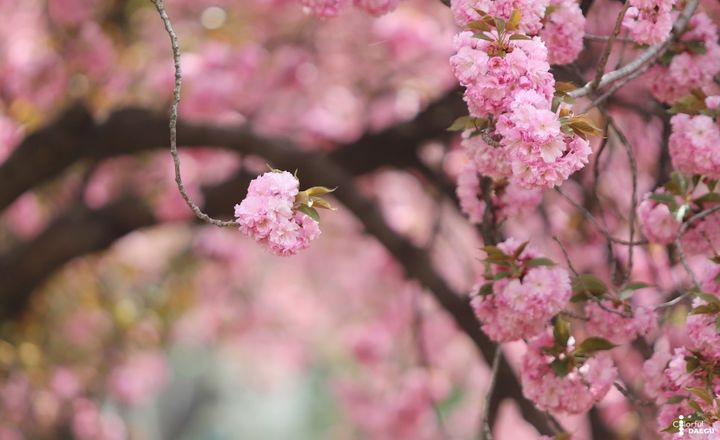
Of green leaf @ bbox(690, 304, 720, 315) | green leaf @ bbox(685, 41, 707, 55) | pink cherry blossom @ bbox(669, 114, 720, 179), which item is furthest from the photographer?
green leaf @ bbox(685, 41, 707, 55)

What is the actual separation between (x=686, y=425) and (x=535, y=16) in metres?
0.68

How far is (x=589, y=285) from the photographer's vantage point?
6.03 ft

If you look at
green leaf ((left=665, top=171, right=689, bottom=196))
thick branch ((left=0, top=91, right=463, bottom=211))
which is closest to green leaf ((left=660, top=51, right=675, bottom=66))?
green leaf ((left=665, top=171, right=689, bottom=196))

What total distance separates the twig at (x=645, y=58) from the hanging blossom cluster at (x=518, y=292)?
305mm

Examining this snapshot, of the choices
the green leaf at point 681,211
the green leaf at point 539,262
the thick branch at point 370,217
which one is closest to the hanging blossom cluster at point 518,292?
the green leaf at point 539,262

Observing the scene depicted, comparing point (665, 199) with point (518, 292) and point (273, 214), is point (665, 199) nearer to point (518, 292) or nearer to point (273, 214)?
point (518, 292)

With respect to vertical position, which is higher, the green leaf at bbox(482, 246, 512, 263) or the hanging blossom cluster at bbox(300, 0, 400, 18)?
the hanging blossom cluster at bbox(300, 0, 400, 18)

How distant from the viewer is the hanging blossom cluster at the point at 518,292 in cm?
173

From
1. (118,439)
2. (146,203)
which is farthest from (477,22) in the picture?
(118,439)

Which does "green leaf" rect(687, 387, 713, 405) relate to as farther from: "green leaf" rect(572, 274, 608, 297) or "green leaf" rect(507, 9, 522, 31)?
"green leaf" rect(507, 9, 522, 31)

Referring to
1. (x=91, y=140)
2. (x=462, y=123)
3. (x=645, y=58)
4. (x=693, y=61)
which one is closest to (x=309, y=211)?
(x=462, y=123)

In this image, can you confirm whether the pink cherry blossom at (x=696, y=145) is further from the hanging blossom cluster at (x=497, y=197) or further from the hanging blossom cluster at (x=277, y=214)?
the hanging blossom cluster at (x=277, y=214)

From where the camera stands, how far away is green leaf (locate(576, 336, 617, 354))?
178cm

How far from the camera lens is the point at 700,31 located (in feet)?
6.36
